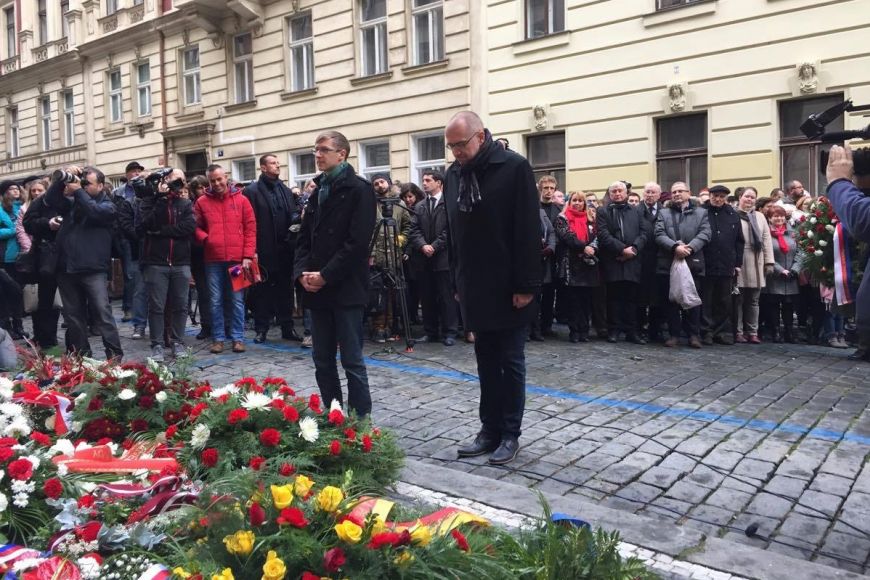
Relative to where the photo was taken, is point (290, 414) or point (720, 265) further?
point (720, 265)

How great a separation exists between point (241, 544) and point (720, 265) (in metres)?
8.47

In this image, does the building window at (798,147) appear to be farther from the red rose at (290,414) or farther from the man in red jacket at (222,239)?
the red rose at (290,414)

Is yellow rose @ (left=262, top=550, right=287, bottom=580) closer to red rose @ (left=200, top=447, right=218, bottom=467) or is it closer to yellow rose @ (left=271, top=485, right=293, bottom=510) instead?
yellow rose @ (left=271, top=485, right=293, bottom=510)

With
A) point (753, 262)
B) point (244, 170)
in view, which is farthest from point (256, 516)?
point (244, 170)

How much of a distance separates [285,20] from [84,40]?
1078cm

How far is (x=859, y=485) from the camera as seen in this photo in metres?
4.30

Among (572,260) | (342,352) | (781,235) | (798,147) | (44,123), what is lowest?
(342,352)

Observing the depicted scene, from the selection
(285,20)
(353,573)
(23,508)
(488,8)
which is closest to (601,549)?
(353,573)

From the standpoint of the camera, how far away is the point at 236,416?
3.81m

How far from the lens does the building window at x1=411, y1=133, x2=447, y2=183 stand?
1769 cm

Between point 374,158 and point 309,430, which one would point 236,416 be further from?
point 374,158

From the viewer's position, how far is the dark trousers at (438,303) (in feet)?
31.3

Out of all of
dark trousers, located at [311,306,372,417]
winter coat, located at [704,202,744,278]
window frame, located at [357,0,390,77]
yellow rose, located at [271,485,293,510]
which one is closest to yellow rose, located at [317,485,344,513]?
yellow rose, located at [271,485,293,510]

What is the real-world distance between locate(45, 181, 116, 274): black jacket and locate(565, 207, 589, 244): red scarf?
5.30 meters
